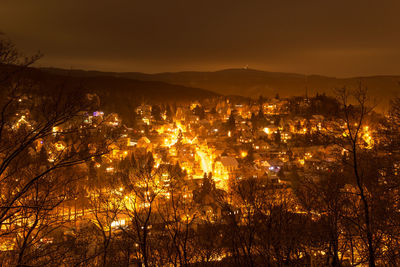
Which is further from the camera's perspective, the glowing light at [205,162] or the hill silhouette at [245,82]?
the hill silhouette at [245,82]

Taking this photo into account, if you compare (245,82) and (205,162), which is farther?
(245,82)

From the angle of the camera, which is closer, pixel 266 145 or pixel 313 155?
pixel 313 155

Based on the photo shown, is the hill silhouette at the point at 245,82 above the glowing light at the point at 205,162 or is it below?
→ above

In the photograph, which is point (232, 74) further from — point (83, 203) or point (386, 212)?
point (386, 212)

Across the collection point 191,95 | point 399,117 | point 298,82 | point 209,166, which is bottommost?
point 209,166

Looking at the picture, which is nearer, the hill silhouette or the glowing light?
the glowing light

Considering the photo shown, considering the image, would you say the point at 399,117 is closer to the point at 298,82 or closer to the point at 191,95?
the point at 191,95

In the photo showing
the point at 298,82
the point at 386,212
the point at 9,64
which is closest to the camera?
the point at 9,64

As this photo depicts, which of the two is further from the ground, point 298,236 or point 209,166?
point 298,236

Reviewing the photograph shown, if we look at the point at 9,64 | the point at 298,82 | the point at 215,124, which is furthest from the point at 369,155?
the point at 298,82

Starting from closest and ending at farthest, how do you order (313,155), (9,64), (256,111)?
1. (9,64)
2. (313,155)
3. (256,111)

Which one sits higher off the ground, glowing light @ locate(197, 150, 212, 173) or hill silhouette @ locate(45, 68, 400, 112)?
hill silhouette @ locate(45, 68, 400, 112)
